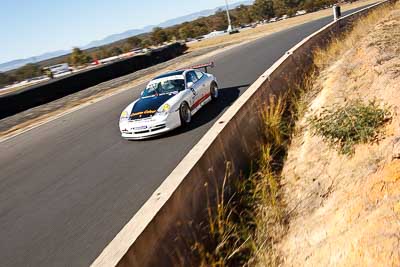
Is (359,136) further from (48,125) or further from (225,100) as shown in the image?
(48,125)

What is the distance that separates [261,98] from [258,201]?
287 cm

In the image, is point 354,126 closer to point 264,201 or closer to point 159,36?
point 264,201

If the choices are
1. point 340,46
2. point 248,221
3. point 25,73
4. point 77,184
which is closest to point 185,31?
point 25,73

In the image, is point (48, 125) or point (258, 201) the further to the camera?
point (48, 125)

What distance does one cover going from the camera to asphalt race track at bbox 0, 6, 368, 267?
16.6 ft

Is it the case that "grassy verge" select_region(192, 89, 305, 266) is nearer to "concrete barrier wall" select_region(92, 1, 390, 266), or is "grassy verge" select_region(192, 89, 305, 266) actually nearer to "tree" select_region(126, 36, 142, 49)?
"concrete barrier wall" select_region(92, 1, 390, 266)

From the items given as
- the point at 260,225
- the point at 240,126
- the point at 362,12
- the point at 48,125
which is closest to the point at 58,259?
the point at 260,225

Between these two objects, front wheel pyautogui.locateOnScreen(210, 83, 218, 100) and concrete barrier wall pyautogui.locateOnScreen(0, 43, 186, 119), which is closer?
front wheel pyautogui.locateOnScreen(210, 83, 218, 100)

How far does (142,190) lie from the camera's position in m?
6.28

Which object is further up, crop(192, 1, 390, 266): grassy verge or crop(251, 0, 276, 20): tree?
crop(192, 1, 390, 266): grassy verge

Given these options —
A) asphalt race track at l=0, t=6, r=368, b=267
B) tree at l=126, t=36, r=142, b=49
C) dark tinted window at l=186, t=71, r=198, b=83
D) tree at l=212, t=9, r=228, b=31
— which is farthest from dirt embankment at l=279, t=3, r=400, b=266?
tree at l=212, t=9, r=228, b=31

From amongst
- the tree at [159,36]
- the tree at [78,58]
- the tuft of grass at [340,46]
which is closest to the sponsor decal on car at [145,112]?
the tuft of grass at [340,46]

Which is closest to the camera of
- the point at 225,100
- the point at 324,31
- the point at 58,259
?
the point at 58,259

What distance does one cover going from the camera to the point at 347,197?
14.4 ft
